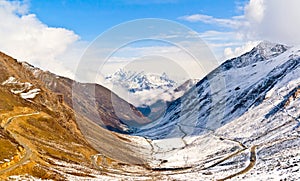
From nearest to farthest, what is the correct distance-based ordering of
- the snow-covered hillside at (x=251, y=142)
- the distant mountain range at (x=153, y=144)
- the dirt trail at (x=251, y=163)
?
the distant mountain range at (x=153, y=144)
the dirt trail at (x=251, y=163)
the snow-covered hillside at (x=251, y=142)

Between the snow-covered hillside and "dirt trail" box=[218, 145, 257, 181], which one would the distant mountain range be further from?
"dirt trail" box=[218, 145, 257, 181]

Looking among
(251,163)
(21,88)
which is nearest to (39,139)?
(251,163)

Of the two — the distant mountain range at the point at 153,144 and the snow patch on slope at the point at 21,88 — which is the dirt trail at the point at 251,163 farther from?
the snow patch on slope at the point at 21,88

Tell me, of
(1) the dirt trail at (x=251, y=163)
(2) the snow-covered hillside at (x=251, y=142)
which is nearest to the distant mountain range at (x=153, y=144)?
(2) the snow-covered hillside at (x=251, y=142)

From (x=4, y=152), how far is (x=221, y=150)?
76450 mm

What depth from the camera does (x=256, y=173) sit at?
74.1 metres

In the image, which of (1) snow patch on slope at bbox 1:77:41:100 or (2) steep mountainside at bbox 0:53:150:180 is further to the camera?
(1) snow patch on slope at bbox 1:77:41:100

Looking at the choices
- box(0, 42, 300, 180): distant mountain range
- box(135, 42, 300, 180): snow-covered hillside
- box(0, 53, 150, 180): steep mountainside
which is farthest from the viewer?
box(135, 42, 300, 180): snow-covered hillside

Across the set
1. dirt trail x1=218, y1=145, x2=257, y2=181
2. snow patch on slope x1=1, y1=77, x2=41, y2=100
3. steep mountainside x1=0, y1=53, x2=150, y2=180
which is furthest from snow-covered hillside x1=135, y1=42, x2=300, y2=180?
snow patch on slope x1=1, y1=77, x2=41, y2=100

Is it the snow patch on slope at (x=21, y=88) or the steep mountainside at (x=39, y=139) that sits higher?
the snow patch on slope at (x=21, y=88)

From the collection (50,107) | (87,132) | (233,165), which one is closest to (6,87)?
(50,107)

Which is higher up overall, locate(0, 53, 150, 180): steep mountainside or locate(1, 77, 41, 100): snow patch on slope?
locate(1, 77, 41, 100): snow patch on slope

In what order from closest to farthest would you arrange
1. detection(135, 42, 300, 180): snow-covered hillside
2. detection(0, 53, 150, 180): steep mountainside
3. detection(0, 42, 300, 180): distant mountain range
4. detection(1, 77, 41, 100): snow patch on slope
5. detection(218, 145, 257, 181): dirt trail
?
detection(0, 53, 150, 180): steep mountainside
detection(0, 42, 300, 180): distant mountain range
detection(218, 145, 257, 181): dirt trail
detection(135, 42, 300, 180): snow-covered hillside
detection(1, 77, 41, 100): snow patch on slope

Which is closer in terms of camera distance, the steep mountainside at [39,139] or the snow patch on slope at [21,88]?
the steep mountainside at [39,139]
